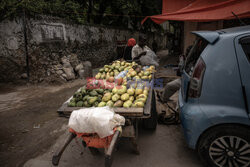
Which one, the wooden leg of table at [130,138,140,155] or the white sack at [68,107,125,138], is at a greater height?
the white sack at [68,107,125,138]

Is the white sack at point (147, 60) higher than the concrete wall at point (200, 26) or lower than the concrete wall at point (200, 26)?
lower

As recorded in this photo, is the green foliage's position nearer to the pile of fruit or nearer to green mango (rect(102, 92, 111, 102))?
the pile of fruit

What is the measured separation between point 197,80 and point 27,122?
12.4 feet

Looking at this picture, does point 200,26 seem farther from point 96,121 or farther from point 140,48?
point 96,121

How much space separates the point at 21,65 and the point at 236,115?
7497 millimetres

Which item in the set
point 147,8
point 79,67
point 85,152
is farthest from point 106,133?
point 147,8

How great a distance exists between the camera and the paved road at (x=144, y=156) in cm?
245

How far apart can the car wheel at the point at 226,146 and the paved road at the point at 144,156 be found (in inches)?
12.5

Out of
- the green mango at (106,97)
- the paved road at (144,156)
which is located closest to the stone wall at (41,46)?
the paved road at (144,156)

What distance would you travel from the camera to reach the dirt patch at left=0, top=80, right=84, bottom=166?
2906 millimetres

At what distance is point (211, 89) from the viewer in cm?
199

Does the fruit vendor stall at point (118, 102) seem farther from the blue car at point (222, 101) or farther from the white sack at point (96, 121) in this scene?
the blue car at point (222, 101)

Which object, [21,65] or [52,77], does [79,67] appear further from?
[21,65]

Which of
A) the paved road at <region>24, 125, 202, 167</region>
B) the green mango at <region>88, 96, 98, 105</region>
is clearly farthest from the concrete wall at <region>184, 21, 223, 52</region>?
the green mango at <region>88, 96, 98, 105</region>
